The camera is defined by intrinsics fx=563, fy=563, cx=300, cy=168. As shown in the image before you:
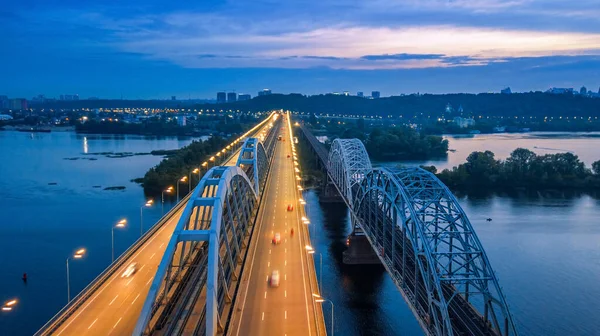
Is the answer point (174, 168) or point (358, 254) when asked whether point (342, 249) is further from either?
point (174, 168)

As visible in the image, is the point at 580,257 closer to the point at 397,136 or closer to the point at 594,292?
the point at 594,292

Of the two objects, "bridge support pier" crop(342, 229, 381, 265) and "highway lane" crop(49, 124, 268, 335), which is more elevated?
"highway lane" crop(49, 124, 268, 335)

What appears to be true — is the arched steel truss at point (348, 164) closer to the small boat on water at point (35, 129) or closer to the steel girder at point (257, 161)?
the steel girder at point (257, 161)

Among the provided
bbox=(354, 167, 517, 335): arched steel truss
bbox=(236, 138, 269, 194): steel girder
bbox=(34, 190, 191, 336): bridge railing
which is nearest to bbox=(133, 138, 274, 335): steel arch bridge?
bbox=(34, 190, 191, 336): bridge railing

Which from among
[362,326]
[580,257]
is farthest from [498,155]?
[362,326]

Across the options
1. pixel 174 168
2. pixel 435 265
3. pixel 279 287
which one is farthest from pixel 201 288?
pixel 174 168

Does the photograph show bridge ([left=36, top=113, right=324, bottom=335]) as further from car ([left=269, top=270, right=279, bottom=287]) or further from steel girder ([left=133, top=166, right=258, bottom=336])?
car ([left=269, top=270, right=279, bottom=287])
